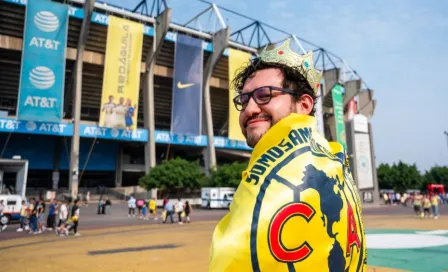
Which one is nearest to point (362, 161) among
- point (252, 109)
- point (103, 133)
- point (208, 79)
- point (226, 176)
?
point (226, 176)

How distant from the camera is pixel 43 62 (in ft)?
96.0

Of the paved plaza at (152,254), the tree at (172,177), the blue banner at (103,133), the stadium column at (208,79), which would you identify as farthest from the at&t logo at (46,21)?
the paved plaza at (152,254)

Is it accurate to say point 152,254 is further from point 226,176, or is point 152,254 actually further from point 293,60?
point 226,176

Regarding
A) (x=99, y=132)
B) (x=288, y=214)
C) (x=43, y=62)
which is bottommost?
(x=288, y=214)

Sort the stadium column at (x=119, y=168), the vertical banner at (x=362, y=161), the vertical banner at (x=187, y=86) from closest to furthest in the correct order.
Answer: the vertical banner at (x=187, y=86)
the vertical banner at (x=362, y=161)
the stadium column at (x=119, y=168)

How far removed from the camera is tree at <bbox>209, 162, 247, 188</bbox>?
34.7 meters

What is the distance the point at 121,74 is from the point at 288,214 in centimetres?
3346

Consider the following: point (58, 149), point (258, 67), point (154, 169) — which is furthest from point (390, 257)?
point (58, 149)

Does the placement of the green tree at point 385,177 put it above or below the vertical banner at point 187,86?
below

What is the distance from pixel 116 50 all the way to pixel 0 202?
17.8 metres

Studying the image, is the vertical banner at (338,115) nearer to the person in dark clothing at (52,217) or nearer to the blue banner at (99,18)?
the blue banner at (99,18)

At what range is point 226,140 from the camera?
43750 mm

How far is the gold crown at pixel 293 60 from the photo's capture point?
63.9 inches

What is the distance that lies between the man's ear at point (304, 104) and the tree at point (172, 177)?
31.9 meters
